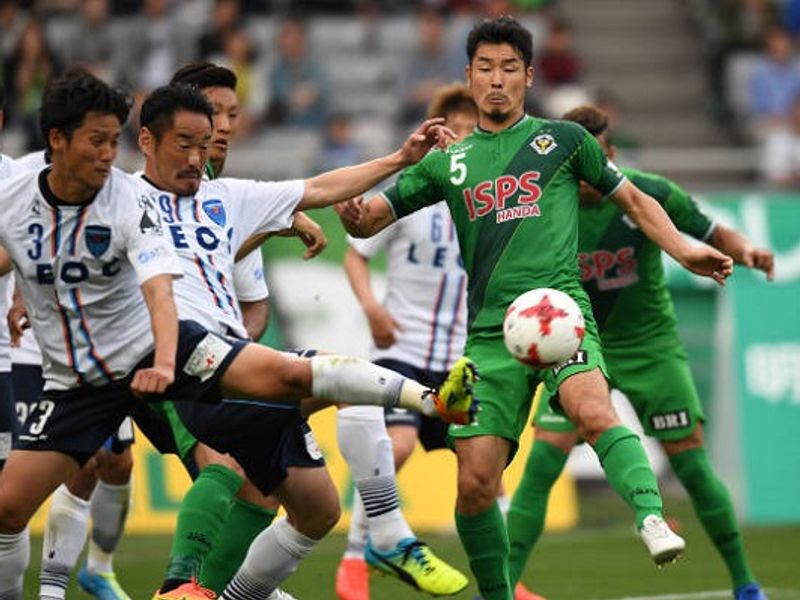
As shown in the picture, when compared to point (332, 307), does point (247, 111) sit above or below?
above

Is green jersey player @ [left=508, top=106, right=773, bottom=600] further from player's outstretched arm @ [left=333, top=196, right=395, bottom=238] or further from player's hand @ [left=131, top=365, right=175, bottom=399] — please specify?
player's hand @ [left=131, top=365, right=175, bottom=399]

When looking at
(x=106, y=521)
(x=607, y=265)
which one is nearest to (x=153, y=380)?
(x=106, y=521)

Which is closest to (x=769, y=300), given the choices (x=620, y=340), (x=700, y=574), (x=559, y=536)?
(x=559, y=536)

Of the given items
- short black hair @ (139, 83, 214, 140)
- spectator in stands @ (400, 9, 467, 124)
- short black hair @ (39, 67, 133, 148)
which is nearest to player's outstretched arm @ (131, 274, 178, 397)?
short black hair @ (39, 67, 133, 148)

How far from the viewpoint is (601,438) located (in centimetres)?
805

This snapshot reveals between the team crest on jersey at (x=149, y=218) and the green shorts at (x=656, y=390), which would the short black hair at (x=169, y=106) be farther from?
the green shorts at (x=656, y=390)

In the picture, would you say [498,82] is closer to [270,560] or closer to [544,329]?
[544,329]

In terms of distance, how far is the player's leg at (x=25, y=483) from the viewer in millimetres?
7562

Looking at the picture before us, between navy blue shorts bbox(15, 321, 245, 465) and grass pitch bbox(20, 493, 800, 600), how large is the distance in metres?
2.60

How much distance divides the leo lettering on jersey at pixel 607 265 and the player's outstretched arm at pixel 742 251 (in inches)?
19.5

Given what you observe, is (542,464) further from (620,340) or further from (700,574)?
(700,574)

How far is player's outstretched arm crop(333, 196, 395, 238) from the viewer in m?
8.69

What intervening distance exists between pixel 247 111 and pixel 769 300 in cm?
657

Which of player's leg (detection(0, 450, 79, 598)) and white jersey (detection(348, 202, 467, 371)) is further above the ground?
white jersey (detection(348, 202, 467, 371))
